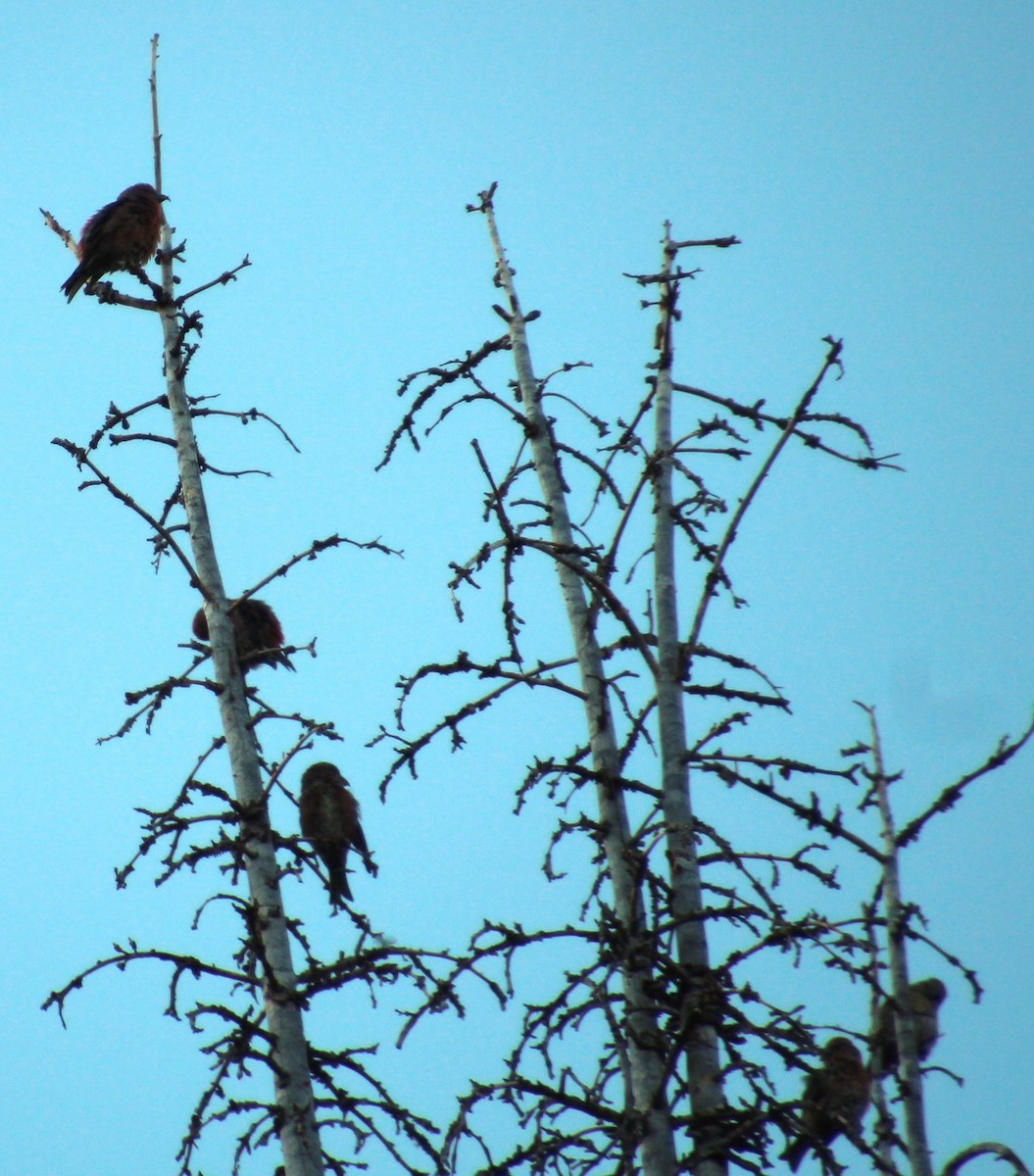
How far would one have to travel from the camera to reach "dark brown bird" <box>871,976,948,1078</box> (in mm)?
7385

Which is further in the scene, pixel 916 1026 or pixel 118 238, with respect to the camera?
pixel 118 238

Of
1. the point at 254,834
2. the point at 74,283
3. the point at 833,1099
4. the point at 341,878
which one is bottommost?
the point at 833,1099

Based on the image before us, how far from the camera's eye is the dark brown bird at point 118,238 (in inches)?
489

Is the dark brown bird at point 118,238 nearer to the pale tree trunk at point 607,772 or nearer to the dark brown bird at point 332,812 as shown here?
the dark brown bird at point 332,812

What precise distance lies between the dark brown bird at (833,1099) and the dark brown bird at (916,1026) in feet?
0.61

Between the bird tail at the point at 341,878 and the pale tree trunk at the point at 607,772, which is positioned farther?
the bird tail at the point at 341,878

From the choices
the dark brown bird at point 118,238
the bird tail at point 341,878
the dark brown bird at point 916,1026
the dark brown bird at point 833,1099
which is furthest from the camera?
the dark brown bird at point 118,238

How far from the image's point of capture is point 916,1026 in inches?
330

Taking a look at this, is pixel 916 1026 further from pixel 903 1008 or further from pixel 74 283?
pixel 74 283

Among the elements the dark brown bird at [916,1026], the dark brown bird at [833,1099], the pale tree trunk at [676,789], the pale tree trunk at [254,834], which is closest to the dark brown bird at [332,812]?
the pale tree trunk at [254,834]

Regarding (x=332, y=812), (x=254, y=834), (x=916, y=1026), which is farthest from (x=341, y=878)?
(x=916, y=1026)

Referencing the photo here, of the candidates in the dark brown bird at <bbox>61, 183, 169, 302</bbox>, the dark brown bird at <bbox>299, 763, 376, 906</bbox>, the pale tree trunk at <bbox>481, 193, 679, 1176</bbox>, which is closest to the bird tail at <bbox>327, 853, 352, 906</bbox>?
the dark brown bird at <bbox>299, 763, 376, 906</bbox>

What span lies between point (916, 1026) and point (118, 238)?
8.30 meters

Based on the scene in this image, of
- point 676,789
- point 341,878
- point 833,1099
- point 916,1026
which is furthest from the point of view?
point 341,878
